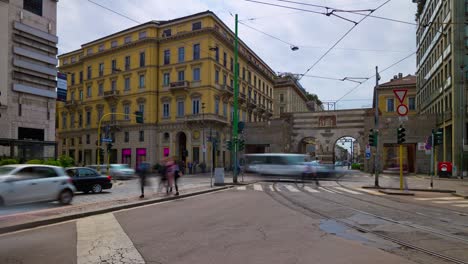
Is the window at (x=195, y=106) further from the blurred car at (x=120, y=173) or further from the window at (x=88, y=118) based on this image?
the window at (x=88, y=118)

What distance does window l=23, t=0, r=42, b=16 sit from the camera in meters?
32.9

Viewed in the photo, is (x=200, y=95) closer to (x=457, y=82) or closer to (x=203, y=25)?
(x=203, y=25)

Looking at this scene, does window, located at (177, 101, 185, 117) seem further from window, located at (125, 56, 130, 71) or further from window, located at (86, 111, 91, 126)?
window, located at (86, 111, 91, 126)

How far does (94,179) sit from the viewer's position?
1927 centimetres

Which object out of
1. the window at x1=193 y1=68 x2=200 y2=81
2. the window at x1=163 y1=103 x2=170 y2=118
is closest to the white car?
the window at x1=193 y1=68 x2=200 y2=81

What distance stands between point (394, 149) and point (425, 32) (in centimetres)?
1701

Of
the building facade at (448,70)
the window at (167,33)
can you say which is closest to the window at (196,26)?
the window at (167,33)

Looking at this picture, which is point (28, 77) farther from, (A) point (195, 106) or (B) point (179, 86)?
(A) point (195, 106)

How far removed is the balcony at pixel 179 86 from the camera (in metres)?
51.8

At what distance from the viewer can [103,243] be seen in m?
7.39

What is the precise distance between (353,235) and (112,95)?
2174 inches

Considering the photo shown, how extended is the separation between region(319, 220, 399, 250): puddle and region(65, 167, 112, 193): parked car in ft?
42.7

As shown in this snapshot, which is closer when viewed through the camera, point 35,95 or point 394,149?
point 35,95

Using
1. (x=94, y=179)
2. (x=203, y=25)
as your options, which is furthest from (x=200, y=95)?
(x=94, y=179)
